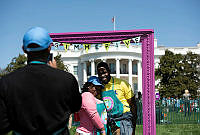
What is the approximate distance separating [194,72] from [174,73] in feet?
7.70

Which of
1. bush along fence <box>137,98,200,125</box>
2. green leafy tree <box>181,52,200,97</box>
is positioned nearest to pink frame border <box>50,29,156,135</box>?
bush along fence <box>137,98,200,125</box>

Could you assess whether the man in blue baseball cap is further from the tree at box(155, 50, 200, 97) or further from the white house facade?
the white house facade

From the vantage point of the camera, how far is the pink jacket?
9.95 feet

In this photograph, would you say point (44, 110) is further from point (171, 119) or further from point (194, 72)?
point (194, 72)

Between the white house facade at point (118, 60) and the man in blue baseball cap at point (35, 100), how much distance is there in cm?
4000

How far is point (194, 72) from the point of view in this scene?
94.5 feet

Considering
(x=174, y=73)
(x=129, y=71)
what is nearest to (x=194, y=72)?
(x=174, y=73)

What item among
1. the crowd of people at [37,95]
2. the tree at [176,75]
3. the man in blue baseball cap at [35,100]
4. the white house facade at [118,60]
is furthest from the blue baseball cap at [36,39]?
the white house facade at [118,60]

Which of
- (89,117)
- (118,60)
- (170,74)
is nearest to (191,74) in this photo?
(170,74)

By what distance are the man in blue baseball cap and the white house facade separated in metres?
40.0

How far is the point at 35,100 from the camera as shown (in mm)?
1564

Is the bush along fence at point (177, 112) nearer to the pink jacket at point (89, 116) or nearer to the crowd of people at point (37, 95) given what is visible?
the pink jacket at point (89, 116)

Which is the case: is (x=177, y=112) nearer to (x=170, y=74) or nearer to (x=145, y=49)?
(x=145, y=49)

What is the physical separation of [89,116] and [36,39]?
5.23 feet
